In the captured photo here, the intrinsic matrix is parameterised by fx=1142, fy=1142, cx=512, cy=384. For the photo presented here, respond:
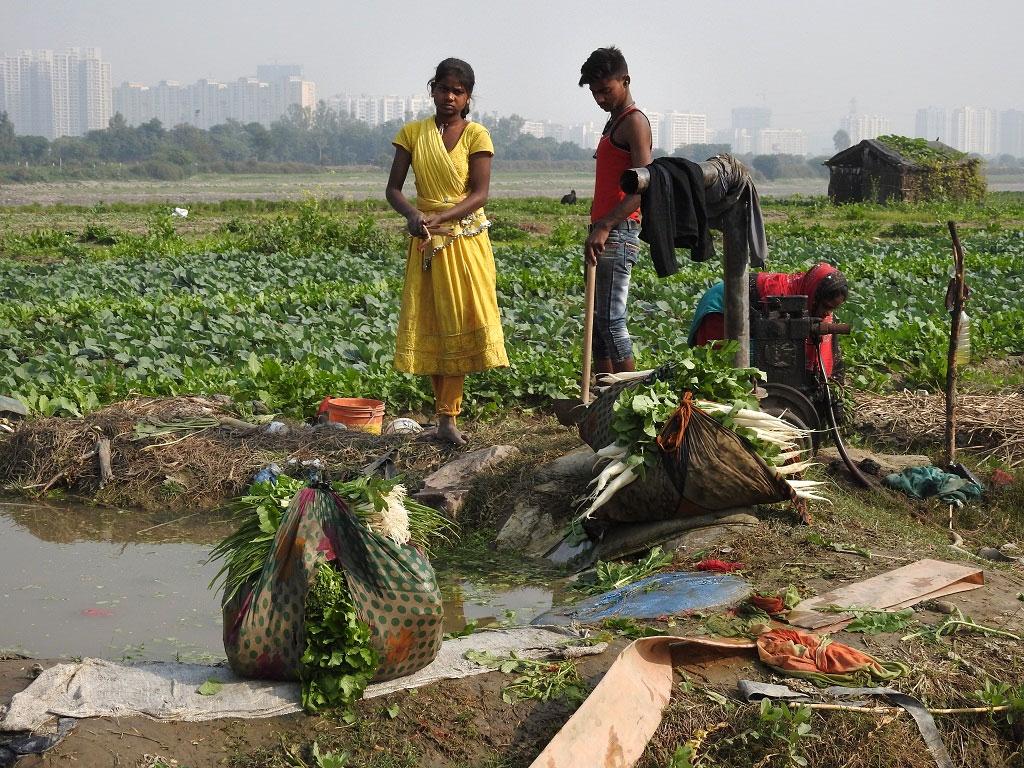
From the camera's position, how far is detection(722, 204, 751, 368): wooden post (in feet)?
17.6

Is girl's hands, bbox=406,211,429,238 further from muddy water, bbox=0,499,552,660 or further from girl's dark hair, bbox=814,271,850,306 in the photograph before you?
girl's dark hair, bbox=814,271,850,306

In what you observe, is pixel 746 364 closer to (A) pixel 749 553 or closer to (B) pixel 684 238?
(B) pixel 684 238

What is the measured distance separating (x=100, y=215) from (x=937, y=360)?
2450cm

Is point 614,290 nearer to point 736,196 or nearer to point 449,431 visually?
point 736,196

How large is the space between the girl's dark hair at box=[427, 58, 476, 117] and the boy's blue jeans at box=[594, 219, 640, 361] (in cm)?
105

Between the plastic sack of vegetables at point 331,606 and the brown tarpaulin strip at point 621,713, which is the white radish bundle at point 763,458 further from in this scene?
the plastic sack of vegetables at point 331,606

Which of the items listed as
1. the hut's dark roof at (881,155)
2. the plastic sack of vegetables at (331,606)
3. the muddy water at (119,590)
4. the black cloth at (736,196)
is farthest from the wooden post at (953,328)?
the hut's dark roof at (881,155)

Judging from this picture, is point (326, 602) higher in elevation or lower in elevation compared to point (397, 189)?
lower

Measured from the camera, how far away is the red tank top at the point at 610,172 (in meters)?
5.81

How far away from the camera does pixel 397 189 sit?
603cm

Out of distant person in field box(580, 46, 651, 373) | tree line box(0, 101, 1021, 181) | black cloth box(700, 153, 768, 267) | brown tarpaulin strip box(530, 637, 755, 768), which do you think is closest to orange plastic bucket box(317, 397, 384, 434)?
distant person in field box(580, 46, 651, 373)

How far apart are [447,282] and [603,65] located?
4.42 feet

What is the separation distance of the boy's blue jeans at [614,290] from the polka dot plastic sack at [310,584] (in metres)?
2.82

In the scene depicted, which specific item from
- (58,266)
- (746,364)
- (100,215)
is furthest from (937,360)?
(100,215)
